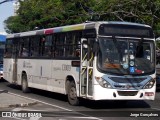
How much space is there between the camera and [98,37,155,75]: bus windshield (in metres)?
14.5

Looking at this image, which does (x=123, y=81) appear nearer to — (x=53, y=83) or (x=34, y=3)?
(x=53, y=83)

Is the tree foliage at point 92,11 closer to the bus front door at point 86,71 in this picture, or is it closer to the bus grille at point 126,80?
the bus front door at point 86,71

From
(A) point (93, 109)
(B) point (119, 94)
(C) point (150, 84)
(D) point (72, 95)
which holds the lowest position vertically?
(A) point (93, 109)

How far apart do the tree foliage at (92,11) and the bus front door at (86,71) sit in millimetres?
12021

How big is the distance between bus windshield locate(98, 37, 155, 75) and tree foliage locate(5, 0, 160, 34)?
39.8 feet

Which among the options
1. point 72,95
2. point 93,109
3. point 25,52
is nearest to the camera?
point 93,109

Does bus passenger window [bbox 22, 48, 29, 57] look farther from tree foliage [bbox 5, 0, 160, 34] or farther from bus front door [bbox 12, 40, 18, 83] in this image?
tree foliage [bbox 5, 0, 160, 34]

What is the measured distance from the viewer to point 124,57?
48.0 ft

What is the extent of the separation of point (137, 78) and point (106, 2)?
15.1 meters

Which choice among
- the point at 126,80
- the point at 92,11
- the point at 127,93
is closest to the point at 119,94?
the point at 127,93

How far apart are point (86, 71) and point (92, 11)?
17279mm

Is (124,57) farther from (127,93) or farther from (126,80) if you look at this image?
(127,93)

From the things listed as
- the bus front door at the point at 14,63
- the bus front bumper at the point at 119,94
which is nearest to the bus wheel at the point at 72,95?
the bus front bumper at the point at 119,94

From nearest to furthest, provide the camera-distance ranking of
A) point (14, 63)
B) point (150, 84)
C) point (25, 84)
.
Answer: point (150, 84) → point (25, 84) → point (14, 63)
